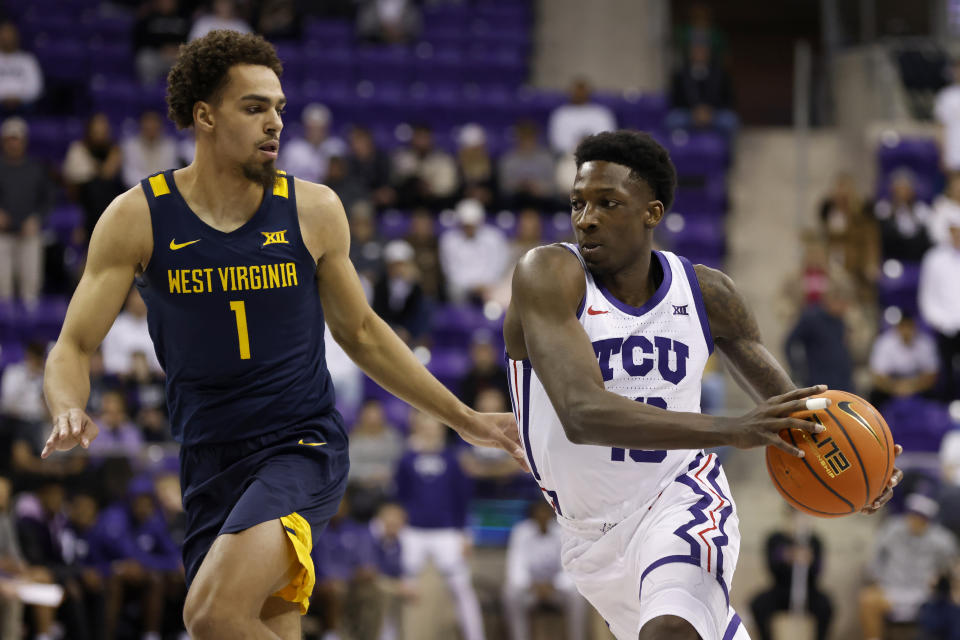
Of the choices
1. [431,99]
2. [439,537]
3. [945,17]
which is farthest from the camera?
[945,17]

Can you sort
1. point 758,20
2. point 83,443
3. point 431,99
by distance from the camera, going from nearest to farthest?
point 83,443 < point 431,99 < point 758,20

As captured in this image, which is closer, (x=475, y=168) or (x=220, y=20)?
(x=475, y=168)

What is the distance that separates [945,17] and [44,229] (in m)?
11.7

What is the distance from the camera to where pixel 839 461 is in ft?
13.9

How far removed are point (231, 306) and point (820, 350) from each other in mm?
7733

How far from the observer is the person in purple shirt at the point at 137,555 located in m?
9.46

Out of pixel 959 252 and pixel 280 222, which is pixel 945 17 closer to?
pixel 959 252

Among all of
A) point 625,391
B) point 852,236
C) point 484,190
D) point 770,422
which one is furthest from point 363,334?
point 852,236

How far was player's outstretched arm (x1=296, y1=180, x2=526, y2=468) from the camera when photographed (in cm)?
455

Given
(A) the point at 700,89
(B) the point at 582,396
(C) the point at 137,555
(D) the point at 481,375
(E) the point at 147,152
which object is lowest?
(C) the point at 137,555

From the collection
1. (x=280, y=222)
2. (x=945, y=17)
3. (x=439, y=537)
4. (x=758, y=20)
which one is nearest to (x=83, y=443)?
(x=280, y=222)

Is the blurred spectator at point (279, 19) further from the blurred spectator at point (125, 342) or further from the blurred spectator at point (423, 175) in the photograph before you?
the blurred spectator at point (125, 342)

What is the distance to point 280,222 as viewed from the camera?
447 cm

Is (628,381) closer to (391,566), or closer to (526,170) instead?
(391,566)
